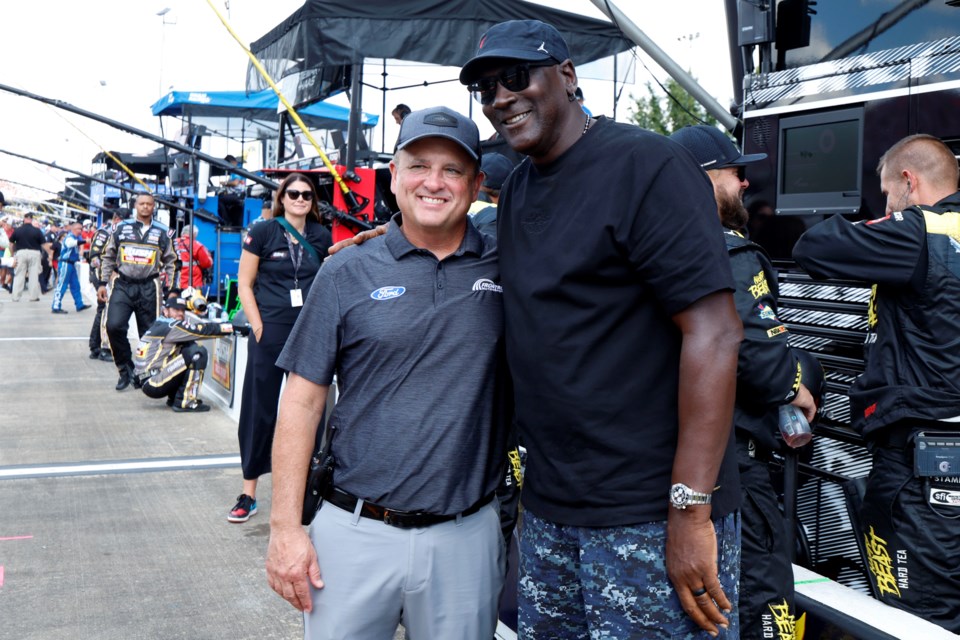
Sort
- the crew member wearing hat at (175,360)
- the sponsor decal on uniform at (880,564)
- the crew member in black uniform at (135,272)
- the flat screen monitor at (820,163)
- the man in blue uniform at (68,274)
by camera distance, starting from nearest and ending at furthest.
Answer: the sponsor decal on uniform at (880,564)
the flat screen monitor at (820,163)
the crew member wearing hat at (175,360)
the crew member in black uniform at (135,272)
the man in blue uniform at (68,274)

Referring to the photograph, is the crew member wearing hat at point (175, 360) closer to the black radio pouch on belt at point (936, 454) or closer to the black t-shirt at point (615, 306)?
the black radio pouch on belt at point (936, 454)

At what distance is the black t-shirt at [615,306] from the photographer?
1.89 meters

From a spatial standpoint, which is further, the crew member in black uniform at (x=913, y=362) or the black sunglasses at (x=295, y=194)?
the black sunglasses at (x=295, y=194)

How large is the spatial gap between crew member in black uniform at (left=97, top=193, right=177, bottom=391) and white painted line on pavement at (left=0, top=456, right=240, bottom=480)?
3570 millimetres

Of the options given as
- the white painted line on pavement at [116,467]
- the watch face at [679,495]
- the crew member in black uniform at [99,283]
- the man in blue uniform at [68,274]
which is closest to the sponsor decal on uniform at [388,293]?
the watch face at [679,495]

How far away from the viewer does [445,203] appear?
2346 millimetres

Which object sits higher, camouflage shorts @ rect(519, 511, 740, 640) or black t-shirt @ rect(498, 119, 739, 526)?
black t-shirt @ rect(498, 119, 739, 526)

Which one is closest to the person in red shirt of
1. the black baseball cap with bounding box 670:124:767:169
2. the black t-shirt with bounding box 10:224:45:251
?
the black t-shirt with bounding box 10:224:45:251

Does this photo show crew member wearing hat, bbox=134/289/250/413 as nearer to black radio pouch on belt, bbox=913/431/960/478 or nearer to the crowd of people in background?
the crowd of people in background

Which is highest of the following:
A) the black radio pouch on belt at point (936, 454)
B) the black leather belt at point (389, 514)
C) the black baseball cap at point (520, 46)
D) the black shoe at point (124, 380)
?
the black baseball cap at point (520, 46)

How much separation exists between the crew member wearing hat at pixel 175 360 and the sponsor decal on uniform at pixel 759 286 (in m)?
6.83

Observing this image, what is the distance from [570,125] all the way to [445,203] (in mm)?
415

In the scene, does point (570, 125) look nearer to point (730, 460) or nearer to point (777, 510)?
point (730, 460)

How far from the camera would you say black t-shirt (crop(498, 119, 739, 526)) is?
1.89m
